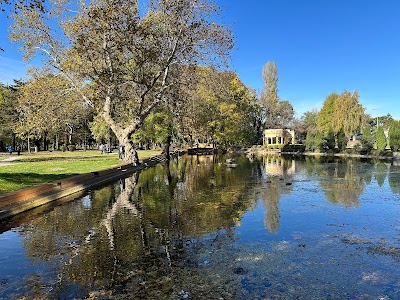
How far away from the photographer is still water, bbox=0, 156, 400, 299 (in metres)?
5.95

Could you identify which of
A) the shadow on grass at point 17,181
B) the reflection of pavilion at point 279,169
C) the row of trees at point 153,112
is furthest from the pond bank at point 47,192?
the reflection of pavilion at point 279,169

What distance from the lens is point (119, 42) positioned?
1025 inches

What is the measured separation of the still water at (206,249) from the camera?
5.95m

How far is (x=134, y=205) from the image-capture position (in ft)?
45.1

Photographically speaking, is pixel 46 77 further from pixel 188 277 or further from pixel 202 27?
pixel 188 277

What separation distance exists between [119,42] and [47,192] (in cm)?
1495

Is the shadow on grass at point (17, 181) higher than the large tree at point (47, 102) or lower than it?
lower

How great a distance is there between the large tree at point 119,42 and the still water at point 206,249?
51.1 feet

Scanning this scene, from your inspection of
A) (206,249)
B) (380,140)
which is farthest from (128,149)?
(380,140)

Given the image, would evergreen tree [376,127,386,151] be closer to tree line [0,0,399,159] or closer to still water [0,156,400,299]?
tree line [0,0,399,159]

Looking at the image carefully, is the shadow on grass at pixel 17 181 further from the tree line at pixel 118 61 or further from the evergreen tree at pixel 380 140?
the evergreen tree at pixel 380 140

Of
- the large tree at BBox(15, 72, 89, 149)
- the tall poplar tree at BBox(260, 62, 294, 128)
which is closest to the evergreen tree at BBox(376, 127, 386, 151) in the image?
the tall poplar tree at BBox(260, 62, 294, 128)

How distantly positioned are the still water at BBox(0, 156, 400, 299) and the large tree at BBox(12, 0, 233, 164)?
51.1 feet

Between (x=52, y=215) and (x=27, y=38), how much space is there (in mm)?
20976
